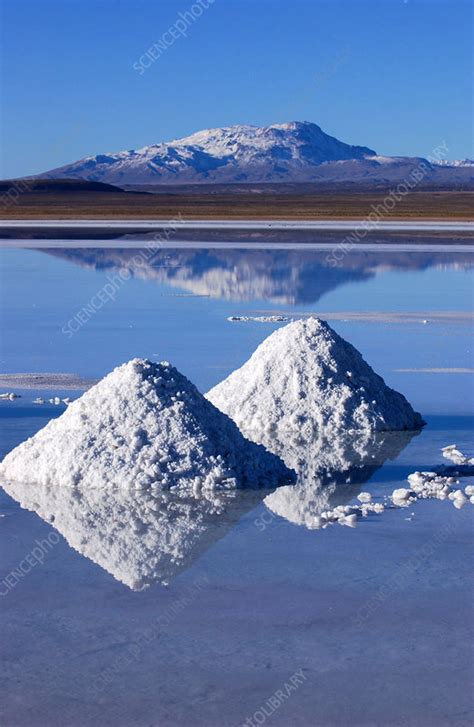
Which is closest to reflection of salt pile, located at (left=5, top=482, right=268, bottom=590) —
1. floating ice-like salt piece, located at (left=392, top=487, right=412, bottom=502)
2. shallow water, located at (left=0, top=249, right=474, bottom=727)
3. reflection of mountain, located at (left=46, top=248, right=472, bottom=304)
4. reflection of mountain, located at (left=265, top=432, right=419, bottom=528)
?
shallow water, located at (left=0, top=249, right=474, bottom=727)

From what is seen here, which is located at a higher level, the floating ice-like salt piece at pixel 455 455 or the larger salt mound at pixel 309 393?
the larger salt mound at pixel 309 393

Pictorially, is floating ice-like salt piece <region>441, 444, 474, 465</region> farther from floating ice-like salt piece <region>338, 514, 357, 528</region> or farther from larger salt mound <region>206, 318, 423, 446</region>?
floating ice-like salt piece <region>338, 514, 357, 528</region>

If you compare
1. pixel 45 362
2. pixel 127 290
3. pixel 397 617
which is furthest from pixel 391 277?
pixel 397 617

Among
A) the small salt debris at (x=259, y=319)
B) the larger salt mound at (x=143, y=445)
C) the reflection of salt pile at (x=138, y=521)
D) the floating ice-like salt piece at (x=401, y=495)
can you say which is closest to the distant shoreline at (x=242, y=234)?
the small salt debris at (x=259, y=319)

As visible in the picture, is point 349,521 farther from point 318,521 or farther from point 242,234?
point 242,234

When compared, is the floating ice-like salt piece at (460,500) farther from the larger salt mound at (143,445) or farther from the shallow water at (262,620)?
the larger salt mound at (143,445)

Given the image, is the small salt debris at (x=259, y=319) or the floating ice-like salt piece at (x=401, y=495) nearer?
the floating ice-like salt piece at (x=401, y=495)

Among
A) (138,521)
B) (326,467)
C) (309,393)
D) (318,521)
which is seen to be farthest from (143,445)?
(309,393)
